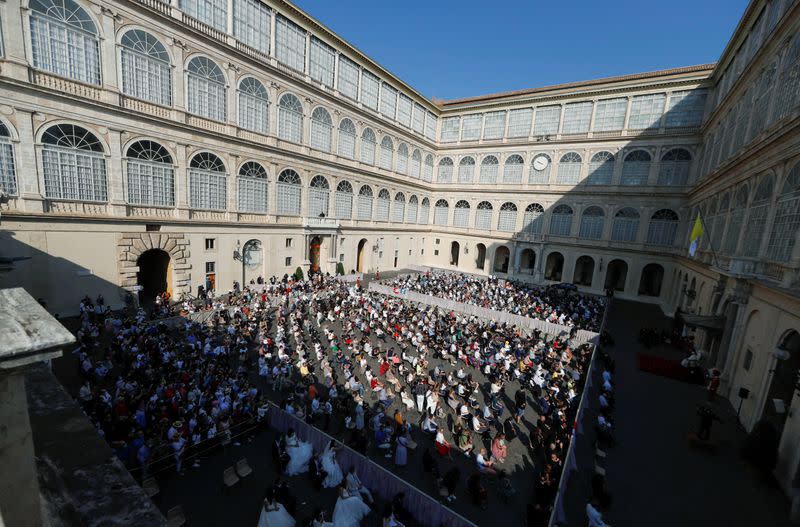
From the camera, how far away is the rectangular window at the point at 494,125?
44.4m

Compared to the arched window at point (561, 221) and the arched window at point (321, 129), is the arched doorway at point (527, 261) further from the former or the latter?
the arched window at point (321, 129)

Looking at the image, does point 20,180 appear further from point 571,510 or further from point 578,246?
point 578,246

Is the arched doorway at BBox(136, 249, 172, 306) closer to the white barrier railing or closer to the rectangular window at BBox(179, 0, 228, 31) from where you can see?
the white barrier railing

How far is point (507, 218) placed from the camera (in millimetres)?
44562

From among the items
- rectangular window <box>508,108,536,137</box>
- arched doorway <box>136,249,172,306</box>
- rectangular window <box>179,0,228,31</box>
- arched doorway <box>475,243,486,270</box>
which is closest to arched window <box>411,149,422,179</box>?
rectangular window <box>508,108,536,137</box>

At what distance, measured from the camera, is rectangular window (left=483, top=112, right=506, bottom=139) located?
146ft

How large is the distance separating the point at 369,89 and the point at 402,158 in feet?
28.8

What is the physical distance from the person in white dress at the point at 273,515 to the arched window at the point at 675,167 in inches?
1645

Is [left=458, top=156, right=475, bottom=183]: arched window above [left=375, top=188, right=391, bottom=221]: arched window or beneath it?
above

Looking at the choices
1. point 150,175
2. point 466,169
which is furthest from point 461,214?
point 150,175

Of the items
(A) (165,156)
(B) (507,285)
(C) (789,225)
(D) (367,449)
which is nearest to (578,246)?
(B) (507,285)

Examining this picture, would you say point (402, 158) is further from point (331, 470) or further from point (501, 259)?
point (331, 470)

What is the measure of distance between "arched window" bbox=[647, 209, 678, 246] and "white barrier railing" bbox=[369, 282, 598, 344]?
2129 cm

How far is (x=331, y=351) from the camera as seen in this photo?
18.1 meters
